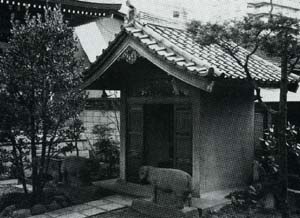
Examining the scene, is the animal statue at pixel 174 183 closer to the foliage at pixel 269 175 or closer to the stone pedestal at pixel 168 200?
the stone pedestal at pixel 168 200

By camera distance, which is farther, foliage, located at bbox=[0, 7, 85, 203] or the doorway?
the doorway

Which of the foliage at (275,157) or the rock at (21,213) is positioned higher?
the foliage at (275,157)

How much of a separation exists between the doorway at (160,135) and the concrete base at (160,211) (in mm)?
3077

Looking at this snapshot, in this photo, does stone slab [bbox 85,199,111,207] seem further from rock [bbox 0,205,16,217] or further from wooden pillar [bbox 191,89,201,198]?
wooden pillar [bbox 191,89,201,198]

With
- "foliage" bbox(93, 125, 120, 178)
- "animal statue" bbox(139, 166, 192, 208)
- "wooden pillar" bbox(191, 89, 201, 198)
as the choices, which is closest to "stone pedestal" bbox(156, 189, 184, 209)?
"animal statue" bbox(139, 166, 192, 208)

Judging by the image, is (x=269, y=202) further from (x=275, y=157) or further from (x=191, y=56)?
(x=191, y=56)

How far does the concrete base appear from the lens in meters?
7.43

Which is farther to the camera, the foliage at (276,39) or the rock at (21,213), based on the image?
the rock at (21,213)

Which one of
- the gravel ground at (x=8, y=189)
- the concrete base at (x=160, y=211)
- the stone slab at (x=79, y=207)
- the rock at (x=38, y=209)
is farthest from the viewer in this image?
the gravel ground at (x=8, y=189)

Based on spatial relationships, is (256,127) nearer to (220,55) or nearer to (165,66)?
(220,55)

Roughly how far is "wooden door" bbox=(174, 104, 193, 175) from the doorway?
1.80m

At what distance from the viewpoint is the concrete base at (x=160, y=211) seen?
24.4 ft

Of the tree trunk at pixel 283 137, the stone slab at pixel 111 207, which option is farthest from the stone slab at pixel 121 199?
the tree trunk at pixel 283 137

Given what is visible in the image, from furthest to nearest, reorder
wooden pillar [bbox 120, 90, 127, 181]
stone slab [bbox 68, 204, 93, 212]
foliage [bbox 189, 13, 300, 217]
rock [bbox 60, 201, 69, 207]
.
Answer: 1. wooden pillar [bbox 120, 90, 127, 181]
2. rock [bbox 60, 201, 69, 207]
3. stone slab [bbox 68, 204, 93, 212]
4. foliage [bbox 189, 13, 300, 217]
